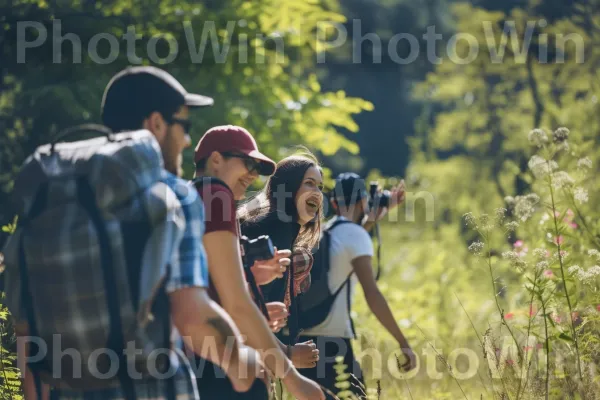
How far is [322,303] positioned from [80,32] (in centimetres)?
422

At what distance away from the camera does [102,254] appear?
2.62 meters

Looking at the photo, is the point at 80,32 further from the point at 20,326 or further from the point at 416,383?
the point at 20,326

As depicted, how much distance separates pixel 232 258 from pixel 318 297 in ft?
7.29

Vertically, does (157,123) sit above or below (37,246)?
above

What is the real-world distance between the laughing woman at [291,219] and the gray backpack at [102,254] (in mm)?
→ 1808

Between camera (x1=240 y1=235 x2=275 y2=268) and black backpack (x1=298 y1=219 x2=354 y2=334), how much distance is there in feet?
5.32

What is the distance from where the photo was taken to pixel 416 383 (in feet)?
26.6

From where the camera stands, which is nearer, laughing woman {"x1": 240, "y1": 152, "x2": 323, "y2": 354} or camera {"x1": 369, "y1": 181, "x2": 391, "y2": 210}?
laughing woman {"x1": 240, "y1": 152, "x2": 323, "y2": 354}

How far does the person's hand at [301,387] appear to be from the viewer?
349 cm

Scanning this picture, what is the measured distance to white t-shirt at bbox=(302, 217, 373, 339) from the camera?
5473mm

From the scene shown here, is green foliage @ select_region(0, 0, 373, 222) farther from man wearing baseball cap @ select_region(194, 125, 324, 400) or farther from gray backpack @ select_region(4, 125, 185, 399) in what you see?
gray backpack @ select_region(4, 125, 185, 399)

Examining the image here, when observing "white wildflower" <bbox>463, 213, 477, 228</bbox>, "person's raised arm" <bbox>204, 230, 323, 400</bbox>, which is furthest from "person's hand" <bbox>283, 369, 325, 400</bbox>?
"white wildflower" <bbox>463, 213, 477, 228</bbox>

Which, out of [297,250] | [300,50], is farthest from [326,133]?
[297,250]

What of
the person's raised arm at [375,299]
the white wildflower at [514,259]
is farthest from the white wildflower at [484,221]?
the person's raised arm at [375,299]
